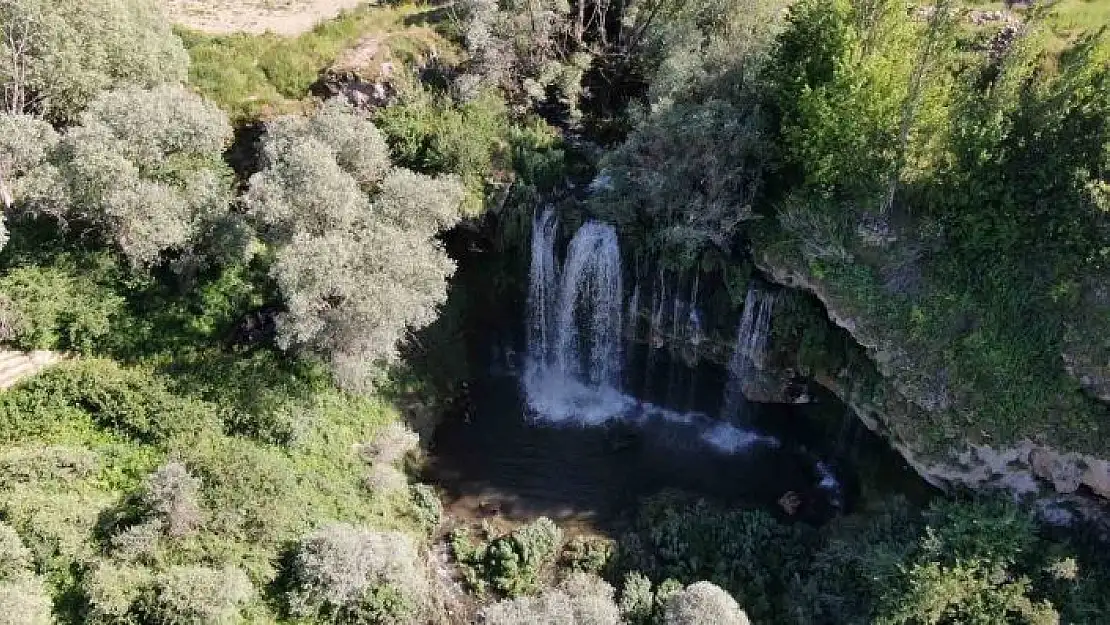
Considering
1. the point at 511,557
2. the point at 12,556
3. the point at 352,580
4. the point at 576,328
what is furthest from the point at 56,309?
→ the point at 576,328

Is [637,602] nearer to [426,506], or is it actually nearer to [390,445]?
[426,506]

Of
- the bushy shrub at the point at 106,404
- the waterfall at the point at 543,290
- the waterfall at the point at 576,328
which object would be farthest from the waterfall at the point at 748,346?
the bushy shrub at the point at 106,404

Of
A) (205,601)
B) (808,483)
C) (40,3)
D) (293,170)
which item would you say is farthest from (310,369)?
(808,483)

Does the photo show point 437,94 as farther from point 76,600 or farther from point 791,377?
point 76,600

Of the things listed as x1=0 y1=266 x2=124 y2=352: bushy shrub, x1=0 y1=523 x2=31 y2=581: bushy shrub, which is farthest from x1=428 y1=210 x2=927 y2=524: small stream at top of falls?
x1=0 y1=523 x2=31 y2=581: bushy shrub

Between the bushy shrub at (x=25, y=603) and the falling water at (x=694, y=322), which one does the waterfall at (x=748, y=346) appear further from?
the bushy shrub at (x=25, y=603)

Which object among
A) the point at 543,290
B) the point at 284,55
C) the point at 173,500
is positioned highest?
the point at 284,55
